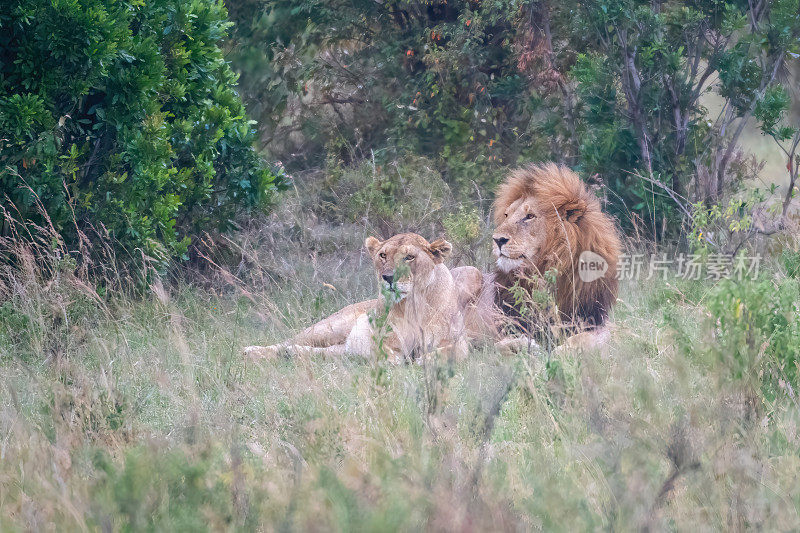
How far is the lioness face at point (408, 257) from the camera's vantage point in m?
5.38

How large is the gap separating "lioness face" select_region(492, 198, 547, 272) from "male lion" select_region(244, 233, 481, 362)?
356mm

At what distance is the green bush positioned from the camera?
5.99 meters

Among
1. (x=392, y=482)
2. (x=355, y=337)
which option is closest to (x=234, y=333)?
(x=355, y=337)

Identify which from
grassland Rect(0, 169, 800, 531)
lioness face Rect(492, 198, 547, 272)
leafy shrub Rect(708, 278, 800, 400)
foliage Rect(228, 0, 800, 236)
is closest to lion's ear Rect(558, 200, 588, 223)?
lioness face Rect(492, 198, 547, 272)

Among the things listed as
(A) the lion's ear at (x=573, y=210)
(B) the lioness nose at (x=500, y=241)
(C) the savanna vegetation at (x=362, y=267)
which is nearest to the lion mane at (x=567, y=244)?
(A) the lion's ear at (x=573, y=210)

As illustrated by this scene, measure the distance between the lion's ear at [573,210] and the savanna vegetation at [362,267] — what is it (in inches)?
28.6

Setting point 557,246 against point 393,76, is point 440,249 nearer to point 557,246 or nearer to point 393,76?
point 557,246

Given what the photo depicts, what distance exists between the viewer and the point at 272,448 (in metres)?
3.63

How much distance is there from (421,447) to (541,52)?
23.4ft

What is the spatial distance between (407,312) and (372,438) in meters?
1.80

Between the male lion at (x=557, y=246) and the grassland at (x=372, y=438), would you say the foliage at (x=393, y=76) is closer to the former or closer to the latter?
the male lion at (x=557, y=246)

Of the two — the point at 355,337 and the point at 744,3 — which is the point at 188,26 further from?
the point at 744,3

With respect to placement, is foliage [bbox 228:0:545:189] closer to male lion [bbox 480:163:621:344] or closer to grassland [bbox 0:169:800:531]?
male lion [bbox 480:163:621:344]


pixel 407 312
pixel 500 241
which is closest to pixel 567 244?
pixel 500 241
